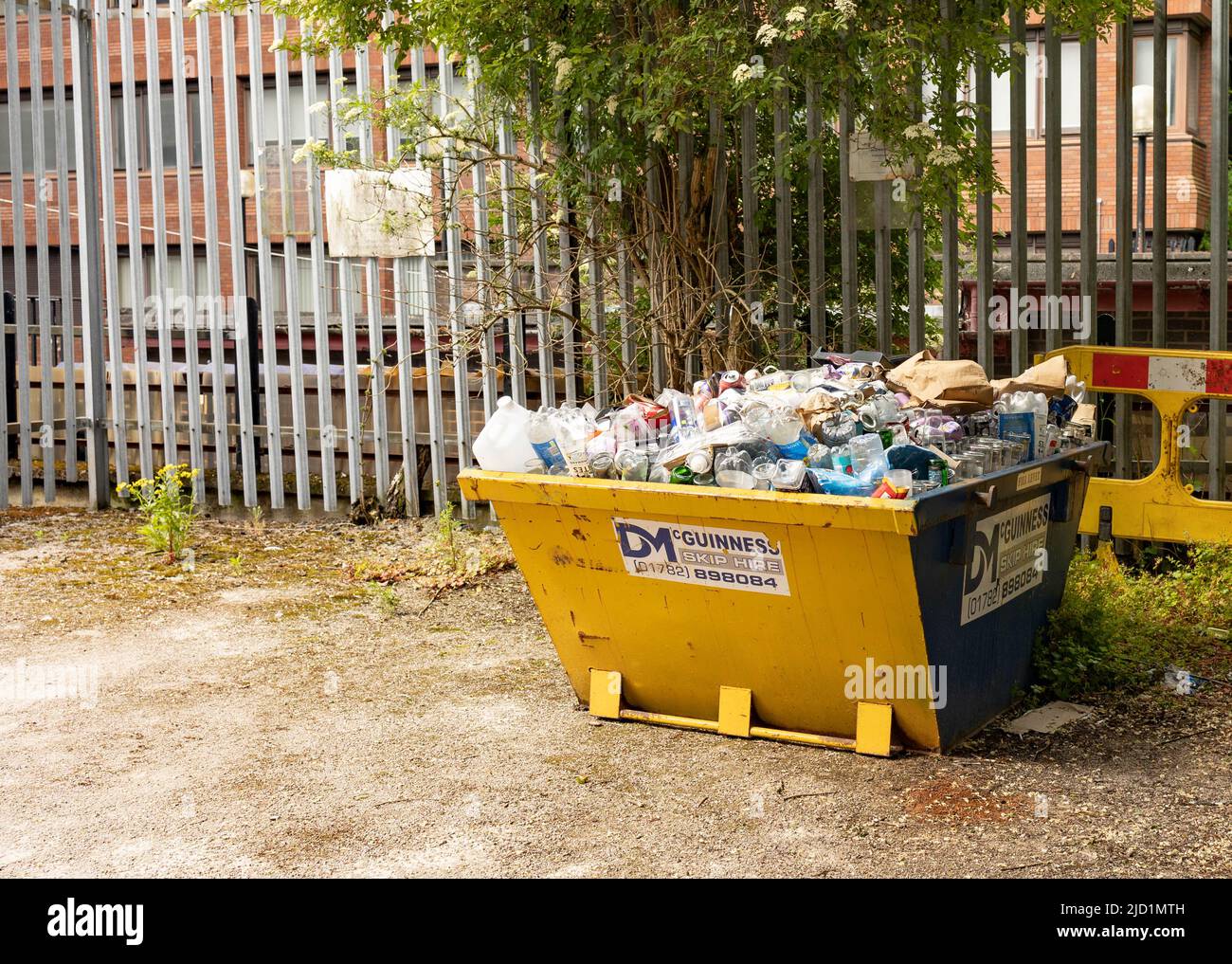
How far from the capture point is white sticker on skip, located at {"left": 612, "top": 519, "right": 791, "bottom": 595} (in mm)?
4391

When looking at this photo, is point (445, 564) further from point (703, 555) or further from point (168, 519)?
point (703, 555)

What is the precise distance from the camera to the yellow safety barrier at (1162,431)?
611 centimetres

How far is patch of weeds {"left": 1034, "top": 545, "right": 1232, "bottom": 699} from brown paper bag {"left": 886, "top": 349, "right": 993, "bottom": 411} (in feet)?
3.43

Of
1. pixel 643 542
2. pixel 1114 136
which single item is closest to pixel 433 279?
pixel 643 542

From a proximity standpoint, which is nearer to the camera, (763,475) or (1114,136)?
(763,475)

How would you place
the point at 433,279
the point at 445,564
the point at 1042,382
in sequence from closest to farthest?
A: the point at 1042,382 < the point at 445,564 < the point at 433,279

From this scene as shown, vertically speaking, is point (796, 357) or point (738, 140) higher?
point (738, 140)

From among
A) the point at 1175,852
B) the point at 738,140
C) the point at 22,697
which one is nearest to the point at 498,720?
the point at 22,697

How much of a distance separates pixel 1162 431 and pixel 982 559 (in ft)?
7.13

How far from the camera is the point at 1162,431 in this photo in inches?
246

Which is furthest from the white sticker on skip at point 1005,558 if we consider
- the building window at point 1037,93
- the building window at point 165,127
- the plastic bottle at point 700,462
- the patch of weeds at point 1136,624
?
the building window at point 165,127

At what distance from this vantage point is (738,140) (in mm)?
7438

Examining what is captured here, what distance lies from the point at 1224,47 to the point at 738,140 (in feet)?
8.15

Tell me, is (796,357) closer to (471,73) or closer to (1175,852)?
(471,73)
